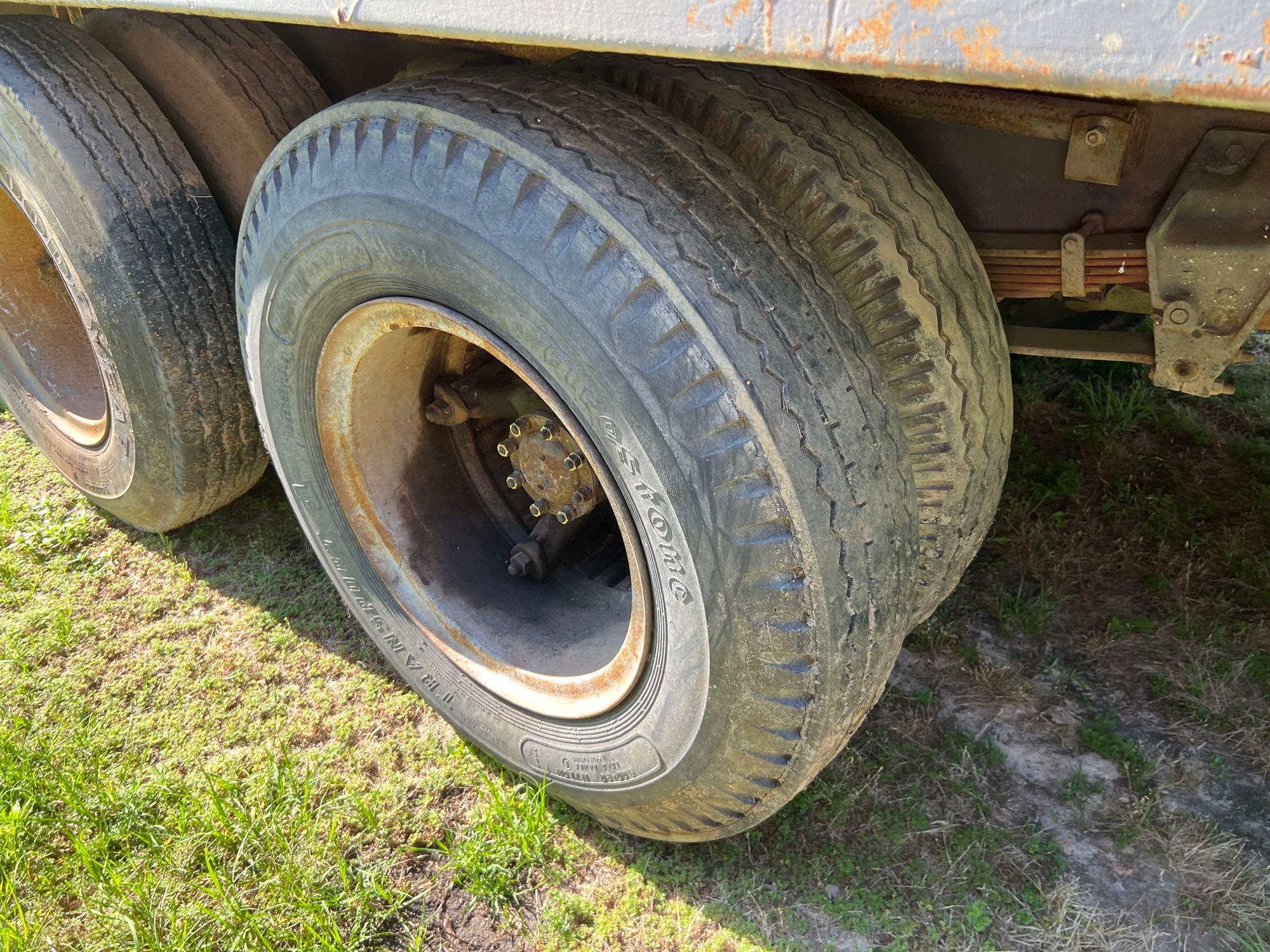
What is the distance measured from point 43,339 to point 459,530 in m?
1.83

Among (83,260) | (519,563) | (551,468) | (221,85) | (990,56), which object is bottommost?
(519,563)

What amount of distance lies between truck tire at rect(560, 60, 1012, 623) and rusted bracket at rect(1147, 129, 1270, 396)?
0.31 m

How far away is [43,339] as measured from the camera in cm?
316

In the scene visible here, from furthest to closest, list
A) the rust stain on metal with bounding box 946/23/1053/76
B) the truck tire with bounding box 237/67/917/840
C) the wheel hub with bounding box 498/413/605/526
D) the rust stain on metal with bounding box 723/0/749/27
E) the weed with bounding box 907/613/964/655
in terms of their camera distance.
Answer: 1. the weed with bounding box 907/613/964/655
2. the wheel hub with bounding box 498/413/605/526
3. the truck tire with bounding box 237/67/917/840
4. the rust stain on metal with bounding box 723/0/749/27
5. the rust stain on metal with bounding box 946/23/1053/76

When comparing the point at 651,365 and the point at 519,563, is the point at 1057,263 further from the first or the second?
the point at 519,563

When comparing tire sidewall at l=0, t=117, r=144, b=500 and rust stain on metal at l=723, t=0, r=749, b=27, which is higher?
rust stain on metal at l=723, t=0, r=749, b=27

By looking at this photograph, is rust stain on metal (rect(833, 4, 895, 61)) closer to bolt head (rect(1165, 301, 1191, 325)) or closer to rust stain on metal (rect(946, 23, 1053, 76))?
rust stain on metal (rect(946, 23, 1053, 76))

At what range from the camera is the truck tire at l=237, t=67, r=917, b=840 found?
1373 millimetres

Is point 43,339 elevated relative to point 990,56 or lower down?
lower down

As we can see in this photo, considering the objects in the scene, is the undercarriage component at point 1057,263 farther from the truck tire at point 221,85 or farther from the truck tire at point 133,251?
the truck tire at point 133,251

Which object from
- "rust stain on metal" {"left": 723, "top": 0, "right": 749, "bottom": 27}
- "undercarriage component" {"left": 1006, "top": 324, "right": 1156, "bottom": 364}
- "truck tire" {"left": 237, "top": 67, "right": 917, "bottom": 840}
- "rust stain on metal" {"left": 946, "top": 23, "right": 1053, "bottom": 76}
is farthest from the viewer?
"undercarriage component" {"left": 1006, "top": 324, "right": 1156, "bottom": 364}

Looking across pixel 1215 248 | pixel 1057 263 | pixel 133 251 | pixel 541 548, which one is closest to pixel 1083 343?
pixel 1057 263

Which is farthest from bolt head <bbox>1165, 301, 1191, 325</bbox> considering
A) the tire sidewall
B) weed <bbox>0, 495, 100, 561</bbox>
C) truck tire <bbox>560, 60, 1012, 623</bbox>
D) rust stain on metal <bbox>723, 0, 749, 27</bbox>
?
weed <bbox>0, 495, 100, 561</bbox>

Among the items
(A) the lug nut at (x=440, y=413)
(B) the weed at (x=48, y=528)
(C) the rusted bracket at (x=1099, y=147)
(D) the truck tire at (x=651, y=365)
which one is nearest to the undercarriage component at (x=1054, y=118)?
(C) the rusted bracket at (x=1099, y=147)
